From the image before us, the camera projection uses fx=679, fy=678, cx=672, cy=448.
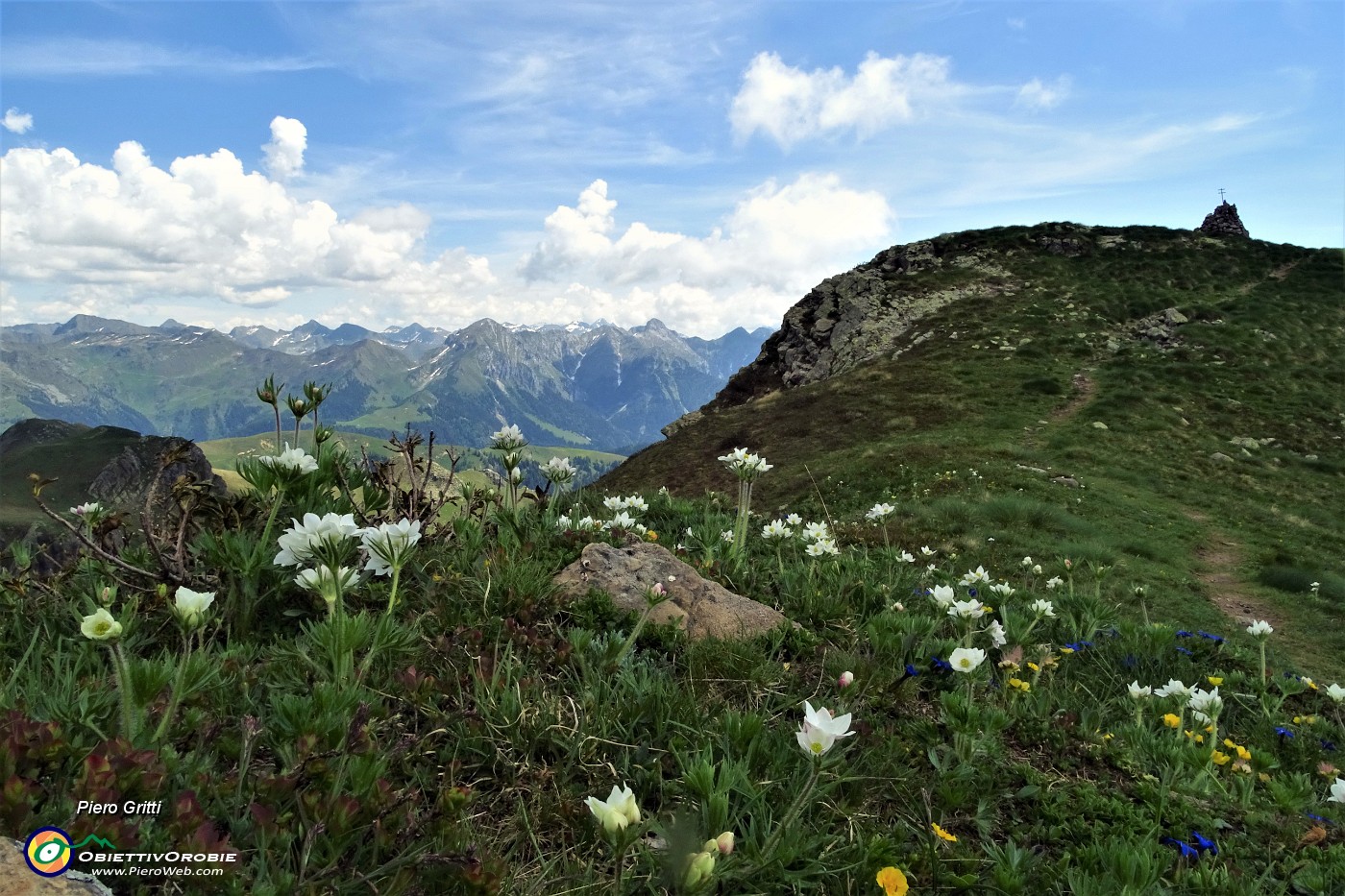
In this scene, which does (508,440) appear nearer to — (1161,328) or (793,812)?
(793,812)

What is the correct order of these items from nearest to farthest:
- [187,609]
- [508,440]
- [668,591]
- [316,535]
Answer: [187,609]
[316,535]
[668,591]
[508,440]

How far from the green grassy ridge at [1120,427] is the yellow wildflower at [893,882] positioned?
720 cm

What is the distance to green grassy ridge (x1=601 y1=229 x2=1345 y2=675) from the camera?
51.9ft

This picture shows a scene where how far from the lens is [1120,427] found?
28.6 meters

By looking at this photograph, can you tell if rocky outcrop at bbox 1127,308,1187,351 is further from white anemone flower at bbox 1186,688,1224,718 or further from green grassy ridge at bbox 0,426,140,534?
green grassy ridge at bbox 0,426,140,534

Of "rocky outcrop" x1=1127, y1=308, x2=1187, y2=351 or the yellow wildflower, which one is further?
"rocky outcrop" x1=1127, y1=308, x2=1187, y2=351

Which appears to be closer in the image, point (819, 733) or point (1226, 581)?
point (819, 733)

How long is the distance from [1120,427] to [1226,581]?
15.8 m

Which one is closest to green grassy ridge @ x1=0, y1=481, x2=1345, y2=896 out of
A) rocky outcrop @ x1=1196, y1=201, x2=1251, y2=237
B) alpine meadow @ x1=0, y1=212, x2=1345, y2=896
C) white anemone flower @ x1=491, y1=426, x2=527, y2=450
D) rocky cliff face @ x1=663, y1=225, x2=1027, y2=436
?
alpine meadow @ x1=0, y1=212, x2=1345, y2=896

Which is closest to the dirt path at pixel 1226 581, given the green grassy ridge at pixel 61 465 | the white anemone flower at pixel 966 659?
the white anemone flower at pixel 966 659

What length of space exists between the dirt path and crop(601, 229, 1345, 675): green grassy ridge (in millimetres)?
190

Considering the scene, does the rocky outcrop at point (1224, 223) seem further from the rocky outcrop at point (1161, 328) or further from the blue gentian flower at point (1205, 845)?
the blue gentian flower at point (1205, 845)

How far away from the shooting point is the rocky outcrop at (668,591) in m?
4.11

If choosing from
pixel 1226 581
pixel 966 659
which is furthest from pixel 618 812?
pixel 1226 581
